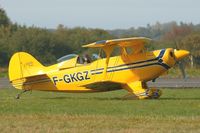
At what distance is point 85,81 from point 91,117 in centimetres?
810

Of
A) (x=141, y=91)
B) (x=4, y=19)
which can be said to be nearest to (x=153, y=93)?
(x=141, y=91)

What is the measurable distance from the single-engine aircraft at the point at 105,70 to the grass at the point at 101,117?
2820mm

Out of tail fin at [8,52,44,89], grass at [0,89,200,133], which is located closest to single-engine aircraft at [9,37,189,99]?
tail fin at [8,52,44,89]

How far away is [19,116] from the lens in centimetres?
1409

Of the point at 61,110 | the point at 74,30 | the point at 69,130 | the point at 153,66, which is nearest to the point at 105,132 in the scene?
the point at 69,130

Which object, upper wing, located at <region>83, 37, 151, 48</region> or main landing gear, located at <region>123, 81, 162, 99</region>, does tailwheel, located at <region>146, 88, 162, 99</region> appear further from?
upper wing, located at <region>83, 37, 151, 48</region>

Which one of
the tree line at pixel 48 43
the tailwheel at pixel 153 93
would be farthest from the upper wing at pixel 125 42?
the tree line at pixel 48 43

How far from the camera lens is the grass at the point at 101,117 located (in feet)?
38.2

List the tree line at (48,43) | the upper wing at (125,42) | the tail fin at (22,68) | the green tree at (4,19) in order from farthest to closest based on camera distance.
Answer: the green tree at (4,19) < the tree line at (48,43) < the tail fin at (22,68) < the upper wing at (125,42)

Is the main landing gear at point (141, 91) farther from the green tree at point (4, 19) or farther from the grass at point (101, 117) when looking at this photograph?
the green tree at point (4, 19)

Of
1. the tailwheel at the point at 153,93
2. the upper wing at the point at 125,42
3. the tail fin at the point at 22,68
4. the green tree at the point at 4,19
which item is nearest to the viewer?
the tailwheel at the point at 153,93

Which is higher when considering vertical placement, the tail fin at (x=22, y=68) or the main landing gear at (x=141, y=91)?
the tail fin at (x=22, y=68)

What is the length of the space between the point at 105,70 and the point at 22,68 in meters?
3.48

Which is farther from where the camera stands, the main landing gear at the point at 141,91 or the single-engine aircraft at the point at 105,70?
the single-engine aircraft at the point at 105,70
